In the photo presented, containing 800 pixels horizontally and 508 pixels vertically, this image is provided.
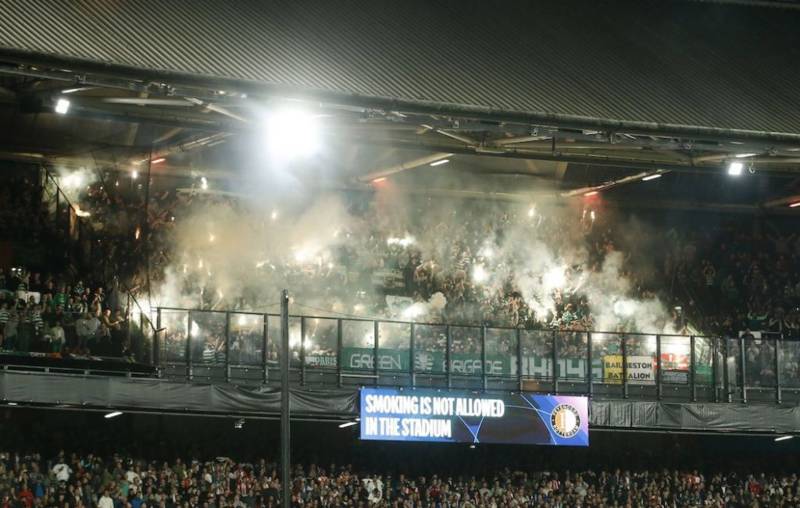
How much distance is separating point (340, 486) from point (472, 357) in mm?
4269

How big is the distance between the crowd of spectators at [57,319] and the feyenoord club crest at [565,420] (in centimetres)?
991

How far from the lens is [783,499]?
2980 cm

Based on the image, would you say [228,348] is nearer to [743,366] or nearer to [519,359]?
[519,359]

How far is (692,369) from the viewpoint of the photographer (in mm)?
28469

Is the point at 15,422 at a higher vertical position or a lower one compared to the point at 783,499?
higher

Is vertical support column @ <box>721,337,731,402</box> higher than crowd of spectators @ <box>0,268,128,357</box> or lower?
lower

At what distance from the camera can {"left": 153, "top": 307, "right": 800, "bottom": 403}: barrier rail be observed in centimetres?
2498

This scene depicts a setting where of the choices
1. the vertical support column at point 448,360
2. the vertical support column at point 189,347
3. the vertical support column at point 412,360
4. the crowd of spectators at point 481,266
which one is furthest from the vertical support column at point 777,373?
the vertical support column at point 189,347

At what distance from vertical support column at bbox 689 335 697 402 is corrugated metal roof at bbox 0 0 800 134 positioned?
6.63 meters

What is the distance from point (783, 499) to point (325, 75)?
→ 17.0m

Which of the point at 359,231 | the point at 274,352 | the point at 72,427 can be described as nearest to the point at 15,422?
the point at 72,427

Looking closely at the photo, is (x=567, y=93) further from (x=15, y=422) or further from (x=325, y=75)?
(x=15, y=422)

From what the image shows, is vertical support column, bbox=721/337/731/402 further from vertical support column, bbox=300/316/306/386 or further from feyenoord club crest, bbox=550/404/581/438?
vertical support column, bbox=300/316/306/386

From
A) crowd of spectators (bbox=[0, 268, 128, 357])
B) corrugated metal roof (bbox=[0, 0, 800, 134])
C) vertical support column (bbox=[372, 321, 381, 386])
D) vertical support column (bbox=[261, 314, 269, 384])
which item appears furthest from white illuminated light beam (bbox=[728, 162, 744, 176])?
crowd of spectators (bbox=[0, 268, 128, 357])
